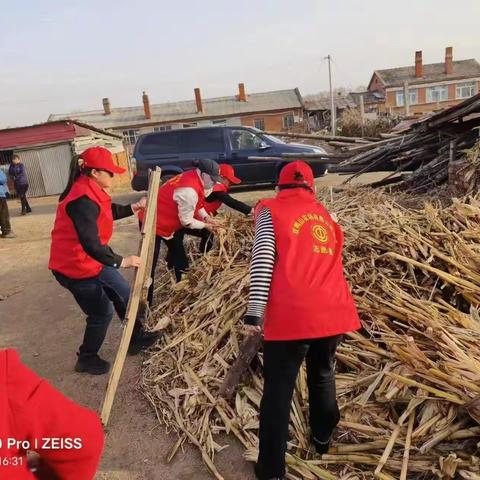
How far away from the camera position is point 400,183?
8133 millimetres

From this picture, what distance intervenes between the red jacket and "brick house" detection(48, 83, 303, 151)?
142 ft

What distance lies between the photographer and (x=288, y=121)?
43844mm

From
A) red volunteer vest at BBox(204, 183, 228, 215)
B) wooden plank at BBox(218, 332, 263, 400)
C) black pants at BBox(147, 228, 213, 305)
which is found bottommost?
wooden plank at BBox(218, 332, 263, 400)

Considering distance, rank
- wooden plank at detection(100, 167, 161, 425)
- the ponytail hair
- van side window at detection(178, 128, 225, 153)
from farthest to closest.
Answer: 1. van side window at detection(178, 128, 225, 153)
2. the ponytail hair
3. wooden plank at detection(100, 167, 161, 425)

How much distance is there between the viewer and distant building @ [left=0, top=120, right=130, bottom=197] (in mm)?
20250

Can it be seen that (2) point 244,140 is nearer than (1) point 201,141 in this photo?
Yes

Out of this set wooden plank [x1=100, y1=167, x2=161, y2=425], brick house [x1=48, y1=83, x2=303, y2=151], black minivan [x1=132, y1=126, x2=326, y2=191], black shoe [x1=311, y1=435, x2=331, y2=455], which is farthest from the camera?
brick house [x1=48, y1=83, x2=303, y2=151]

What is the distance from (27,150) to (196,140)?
11.4 meters

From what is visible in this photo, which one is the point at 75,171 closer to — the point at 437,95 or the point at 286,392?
the point at 286,392

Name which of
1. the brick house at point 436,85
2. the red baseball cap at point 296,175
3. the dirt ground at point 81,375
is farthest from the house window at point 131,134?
the red baseball cap at point 296,175

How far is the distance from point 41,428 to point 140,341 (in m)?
3.36

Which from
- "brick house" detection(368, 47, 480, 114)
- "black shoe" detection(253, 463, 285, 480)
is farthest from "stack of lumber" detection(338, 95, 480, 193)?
"brick house" detection(368, 47, 480, 114)

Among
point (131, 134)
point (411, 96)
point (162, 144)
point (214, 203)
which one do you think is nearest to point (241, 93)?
point (131, 134)

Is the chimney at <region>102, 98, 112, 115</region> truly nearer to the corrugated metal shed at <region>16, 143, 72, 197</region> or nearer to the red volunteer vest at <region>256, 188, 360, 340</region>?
the corrugated metal shed at <region>16, 143, 72, 197</region>
